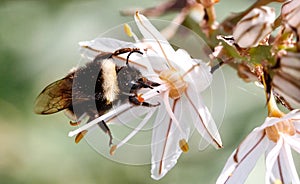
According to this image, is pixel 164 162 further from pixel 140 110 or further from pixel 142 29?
pixel 142 29

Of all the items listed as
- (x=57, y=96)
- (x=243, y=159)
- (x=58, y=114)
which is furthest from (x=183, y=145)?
(x=58, y=114)

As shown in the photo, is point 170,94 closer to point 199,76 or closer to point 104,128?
point 199,76

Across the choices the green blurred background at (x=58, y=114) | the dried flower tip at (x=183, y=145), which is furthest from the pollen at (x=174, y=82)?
the green blurred background at (x=58, y=114)

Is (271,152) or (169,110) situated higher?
(169,110)

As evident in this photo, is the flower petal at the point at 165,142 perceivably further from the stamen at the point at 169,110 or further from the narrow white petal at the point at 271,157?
the narrow white petal at the point at 271,157

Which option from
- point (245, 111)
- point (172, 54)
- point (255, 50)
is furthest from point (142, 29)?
point (245, 111)

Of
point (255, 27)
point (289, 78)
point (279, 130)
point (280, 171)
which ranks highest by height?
point (255, 27)

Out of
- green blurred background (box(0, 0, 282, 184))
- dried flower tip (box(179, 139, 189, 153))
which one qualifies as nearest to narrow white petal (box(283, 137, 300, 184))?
dried flower tip (box(179, 139, 189, 153))
